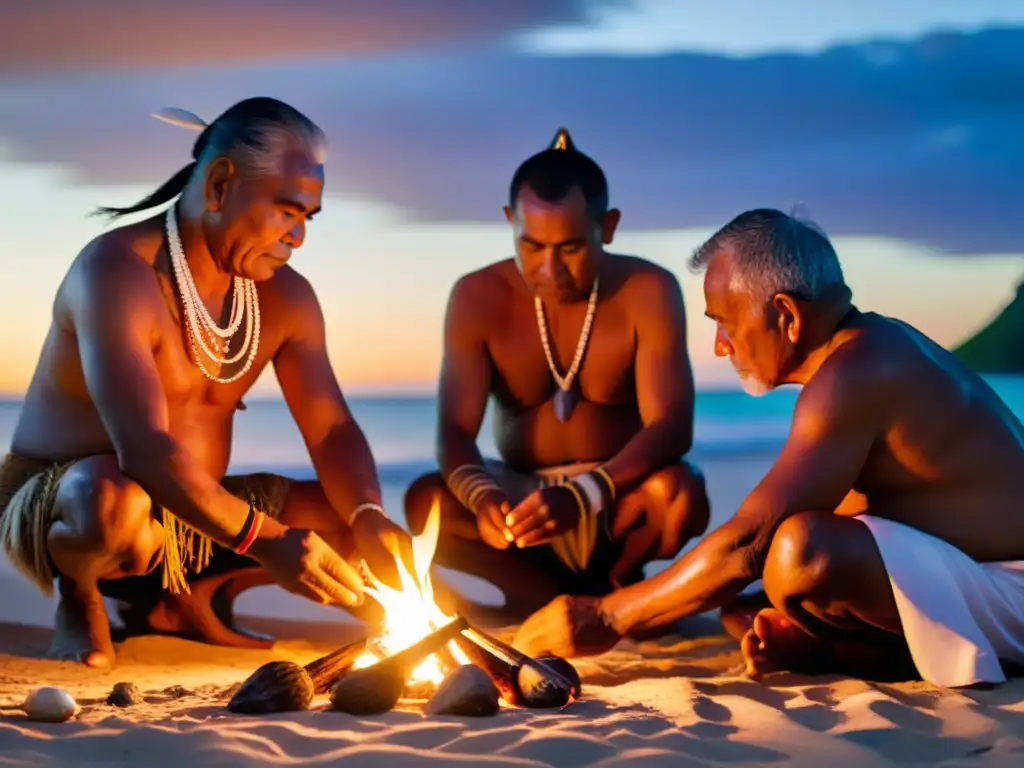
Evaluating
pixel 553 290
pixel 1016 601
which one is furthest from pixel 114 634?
pixel 1016 601

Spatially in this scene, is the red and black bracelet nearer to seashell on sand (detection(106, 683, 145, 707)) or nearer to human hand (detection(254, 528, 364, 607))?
human hand (detection(254, 528, 364, 607))

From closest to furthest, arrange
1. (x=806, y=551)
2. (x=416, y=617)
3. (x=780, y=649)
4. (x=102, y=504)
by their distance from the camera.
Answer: (x=806, y=551)
(x=416, y=617)
(x=780, y=649)
(x=102, y=504)

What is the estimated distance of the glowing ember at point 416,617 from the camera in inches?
144

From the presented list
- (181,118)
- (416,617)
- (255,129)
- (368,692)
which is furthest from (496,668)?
(181,118)

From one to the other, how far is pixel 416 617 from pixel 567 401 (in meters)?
1.40

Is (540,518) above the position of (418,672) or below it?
above

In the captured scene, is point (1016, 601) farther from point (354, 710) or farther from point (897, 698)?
point (354, 710)

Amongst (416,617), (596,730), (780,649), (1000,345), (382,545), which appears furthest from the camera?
(1000,345)

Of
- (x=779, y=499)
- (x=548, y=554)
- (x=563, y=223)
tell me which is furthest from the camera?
(x=548, y=554)

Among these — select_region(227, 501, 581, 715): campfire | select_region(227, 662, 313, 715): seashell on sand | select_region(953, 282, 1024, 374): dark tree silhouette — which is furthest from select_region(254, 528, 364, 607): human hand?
select_region(953, 282, 1024, 374): dark tree silhouette

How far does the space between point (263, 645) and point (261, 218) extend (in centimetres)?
142

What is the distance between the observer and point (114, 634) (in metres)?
4.70

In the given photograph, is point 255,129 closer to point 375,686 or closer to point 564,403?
point 564,403

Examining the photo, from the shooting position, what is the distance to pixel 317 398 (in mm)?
4648
